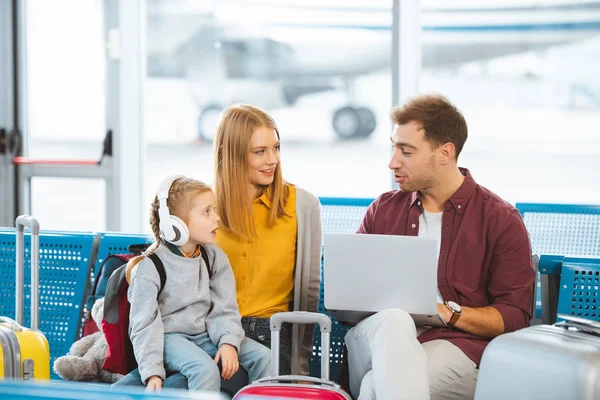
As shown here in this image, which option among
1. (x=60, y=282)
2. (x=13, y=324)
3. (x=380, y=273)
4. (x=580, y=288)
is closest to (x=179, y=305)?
(x=13, y=324)

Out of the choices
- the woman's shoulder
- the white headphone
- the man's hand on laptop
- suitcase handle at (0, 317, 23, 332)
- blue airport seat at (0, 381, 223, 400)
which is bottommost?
suitcase handle at (0, 317, 23, 332)

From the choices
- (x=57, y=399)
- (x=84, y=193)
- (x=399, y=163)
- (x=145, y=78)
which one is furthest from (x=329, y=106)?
(x=57, y=399)

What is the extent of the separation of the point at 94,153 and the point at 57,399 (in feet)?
14.6

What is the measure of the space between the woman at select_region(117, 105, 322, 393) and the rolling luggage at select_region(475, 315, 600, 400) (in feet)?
2.51

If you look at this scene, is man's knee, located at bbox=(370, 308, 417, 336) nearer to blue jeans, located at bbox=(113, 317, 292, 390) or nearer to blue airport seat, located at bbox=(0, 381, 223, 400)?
blue jeans, located at bbox=(113, 317, 292, 390)

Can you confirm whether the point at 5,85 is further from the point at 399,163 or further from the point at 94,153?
the point at 399,163

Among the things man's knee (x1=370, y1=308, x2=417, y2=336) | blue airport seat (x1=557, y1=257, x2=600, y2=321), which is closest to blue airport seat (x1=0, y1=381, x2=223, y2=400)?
man's knee (x1=370, y1=308, x2=417, y2=336)

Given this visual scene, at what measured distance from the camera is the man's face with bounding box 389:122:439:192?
2.91 meters

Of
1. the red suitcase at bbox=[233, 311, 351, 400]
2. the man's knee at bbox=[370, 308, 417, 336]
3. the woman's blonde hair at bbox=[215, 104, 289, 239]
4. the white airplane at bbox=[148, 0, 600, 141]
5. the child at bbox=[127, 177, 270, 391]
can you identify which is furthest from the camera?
the white airplane at bbox=[148, 0, 600, 141]

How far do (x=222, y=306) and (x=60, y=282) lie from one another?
0.88 m

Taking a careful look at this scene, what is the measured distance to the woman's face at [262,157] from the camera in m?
2.91

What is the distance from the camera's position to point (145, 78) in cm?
554

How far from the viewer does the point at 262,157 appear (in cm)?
291

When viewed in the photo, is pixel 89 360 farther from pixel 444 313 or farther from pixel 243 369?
pixel 444 313
